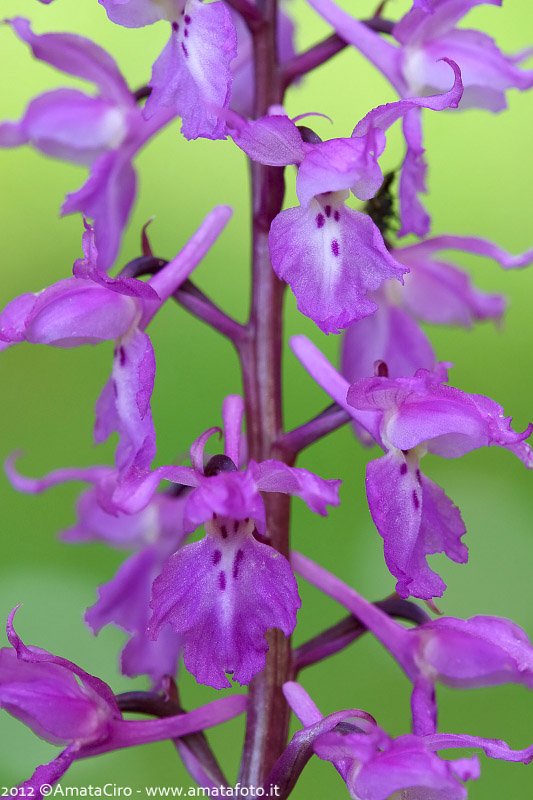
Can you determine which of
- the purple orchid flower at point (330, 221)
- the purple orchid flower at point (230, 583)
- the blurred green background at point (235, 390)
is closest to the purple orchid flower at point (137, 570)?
the purple orchid flower at point (230, 583)

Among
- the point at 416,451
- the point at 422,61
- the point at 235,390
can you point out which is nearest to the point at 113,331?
the point at 416,451

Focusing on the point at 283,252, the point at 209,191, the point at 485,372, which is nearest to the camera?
the point at 283,252

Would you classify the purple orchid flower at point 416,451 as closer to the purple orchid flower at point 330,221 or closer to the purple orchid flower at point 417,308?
the purple orchid flower at point 330,221

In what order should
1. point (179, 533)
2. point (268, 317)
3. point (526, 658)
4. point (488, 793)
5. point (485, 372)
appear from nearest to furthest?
1. point (526, 658)
2. point (268, 317)
3. point (179, 533)
4. point (488, 793)
5. point (485, 372)

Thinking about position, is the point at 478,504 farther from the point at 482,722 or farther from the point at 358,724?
the point at 358,724

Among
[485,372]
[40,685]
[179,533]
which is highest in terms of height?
[40,685]

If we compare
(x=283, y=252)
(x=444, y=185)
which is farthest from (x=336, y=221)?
(x=444, y=185)
